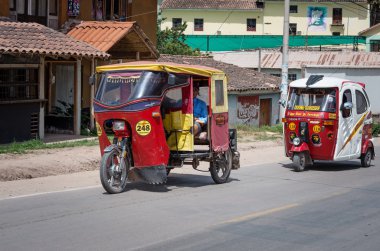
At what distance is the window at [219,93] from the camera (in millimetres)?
13781

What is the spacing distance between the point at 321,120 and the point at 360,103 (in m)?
1.82

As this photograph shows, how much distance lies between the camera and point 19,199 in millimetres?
11930

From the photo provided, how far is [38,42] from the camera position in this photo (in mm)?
20438

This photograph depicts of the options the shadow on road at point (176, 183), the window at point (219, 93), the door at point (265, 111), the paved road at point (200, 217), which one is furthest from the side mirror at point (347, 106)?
the door at point (265, 111)

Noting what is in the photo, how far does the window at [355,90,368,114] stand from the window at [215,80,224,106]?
5.65 metres

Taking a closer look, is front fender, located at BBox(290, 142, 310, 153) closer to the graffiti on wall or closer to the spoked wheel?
the spoked wheel

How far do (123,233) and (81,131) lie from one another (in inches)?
558

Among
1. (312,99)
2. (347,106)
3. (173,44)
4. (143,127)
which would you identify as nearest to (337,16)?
(173,44)

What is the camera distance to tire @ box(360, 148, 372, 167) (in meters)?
19.0

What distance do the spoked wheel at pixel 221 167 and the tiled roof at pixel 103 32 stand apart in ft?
31.7

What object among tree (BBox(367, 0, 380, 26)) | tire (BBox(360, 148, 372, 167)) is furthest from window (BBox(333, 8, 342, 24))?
tire (BBox(360, 148, 372, 167))

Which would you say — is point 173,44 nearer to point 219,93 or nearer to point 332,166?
point 332,166

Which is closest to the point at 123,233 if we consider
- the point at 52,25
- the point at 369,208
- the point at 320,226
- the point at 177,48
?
the point at 320,226

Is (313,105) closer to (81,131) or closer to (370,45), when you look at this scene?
(81,131)
